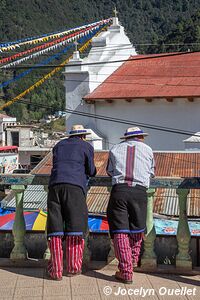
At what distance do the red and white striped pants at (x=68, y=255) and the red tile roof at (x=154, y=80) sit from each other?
1674 cm

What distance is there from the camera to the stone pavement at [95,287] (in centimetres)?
411

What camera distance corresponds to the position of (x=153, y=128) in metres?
22.1

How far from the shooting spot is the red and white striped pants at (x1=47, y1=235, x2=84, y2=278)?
14.6 feet

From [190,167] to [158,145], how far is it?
564 centimetres

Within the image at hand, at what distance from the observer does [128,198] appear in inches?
177

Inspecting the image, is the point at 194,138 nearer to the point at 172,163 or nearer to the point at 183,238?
→ the point at 172,163

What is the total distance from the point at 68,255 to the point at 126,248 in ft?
1.84

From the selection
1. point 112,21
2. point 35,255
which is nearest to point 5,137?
point 112,21

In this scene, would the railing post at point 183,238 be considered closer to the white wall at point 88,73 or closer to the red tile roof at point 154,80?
the red tile roof at point 154,80

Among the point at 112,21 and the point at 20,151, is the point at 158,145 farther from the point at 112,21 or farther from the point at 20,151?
the point at 20,151

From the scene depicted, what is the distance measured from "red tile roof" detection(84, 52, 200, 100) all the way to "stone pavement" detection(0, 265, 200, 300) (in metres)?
16.7

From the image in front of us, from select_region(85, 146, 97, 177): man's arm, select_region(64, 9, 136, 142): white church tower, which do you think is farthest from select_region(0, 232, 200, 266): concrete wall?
select_region(64, 9, 136, 142): white church tower
